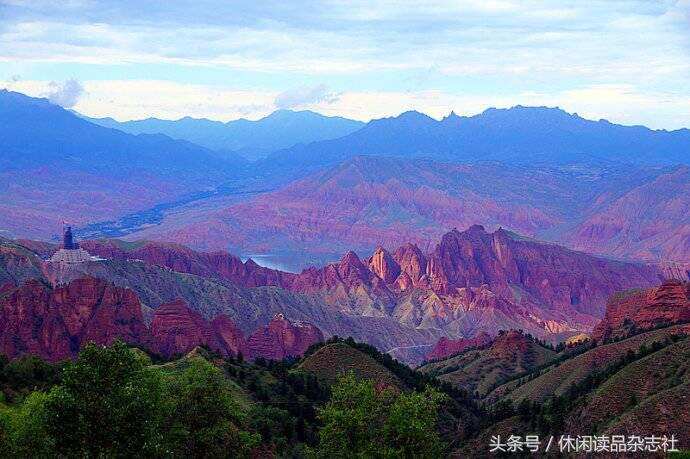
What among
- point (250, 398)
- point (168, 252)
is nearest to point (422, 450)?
point (250, 398)

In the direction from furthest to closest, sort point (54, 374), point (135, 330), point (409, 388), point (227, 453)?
point (135, 330), point (409, 388), point (54, 374), point (227, 453)

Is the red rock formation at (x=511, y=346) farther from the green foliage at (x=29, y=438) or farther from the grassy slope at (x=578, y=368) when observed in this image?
the green foliage at (x=29, y=438)

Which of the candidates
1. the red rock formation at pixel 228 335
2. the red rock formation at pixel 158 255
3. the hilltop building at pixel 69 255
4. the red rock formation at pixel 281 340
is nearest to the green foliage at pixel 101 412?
the red rock formation at pixel 228 335

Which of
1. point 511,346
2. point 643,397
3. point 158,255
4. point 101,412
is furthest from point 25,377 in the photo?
point 158,255

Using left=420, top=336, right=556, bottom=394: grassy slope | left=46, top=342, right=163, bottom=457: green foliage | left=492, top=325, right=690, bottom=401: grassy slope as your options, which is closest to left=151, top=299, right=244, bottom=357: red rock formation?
left=420, top=336, right=556, bottom=394: grassy slope

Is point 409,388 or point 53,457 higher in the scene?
point 53,457

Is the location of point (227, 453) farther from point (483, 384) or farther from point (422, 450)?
point (483, 384)

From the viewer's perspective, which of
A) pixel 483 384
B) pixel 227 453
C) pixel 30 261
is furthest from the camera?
pixel 30 261

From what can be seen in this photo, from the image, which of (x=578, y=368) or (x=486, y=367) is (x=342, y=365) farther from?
(x=486, y=367)
